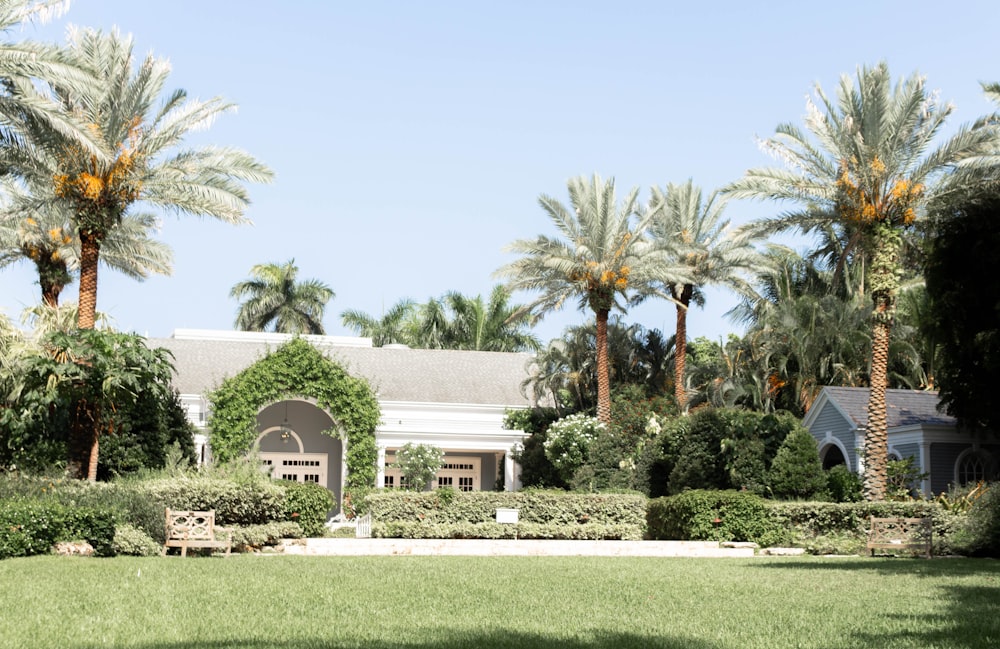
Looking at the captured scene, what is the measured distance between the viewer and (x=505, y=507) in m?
28.1

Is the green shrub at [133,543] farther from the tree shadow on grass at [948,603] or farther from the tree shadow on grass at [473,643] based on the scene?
the tree shadow on grass at [473,643]

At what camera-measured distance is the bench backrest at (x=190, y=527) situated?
19875 millimetres

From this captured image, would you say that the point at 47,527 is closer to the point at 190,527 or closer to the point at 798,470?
the point at 190,527

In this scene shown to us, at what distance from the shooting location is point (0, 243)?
97.7 feet

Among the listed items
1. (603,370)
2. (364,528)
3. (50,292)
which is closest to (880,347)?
(603,370)

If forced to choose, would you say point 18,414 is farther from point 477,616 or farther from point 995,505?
point 995,505

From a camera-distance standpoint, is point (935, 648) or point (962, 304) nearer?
point (935, 648)

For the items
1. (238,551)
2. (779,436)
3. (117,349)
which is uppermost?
(117,349)

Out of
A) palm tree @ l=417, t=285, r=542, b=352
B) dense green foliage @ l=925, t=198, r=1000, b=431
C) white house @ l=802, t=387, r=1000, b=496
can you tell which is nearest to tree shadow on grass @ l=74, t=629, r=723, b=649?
dense green foliage @ l=925, t=198, r=1000, b=431

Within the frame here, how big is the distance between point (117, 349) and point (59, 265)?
691 cm

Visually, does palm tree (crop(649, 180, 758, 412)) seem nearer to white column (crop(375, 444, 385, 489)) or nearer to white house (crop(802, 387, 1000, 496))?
white house (crop(802, 387, 1000, 496))

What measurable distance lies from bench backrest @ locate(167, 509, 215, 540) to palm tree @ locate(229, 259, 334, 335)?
32614 millimetres

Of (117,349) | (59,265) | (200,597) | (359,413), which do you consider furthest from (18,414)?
(200,597)

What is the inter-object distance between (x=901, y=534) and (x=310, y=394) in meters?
18.6
